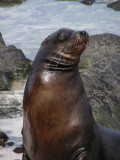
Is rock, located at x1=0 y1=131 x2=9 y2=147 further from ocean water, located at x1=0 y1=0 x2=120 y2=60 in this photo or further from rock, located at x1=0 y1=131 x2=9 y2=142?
ocean water, located at x1=0 y1=0 x2=120 y2=60

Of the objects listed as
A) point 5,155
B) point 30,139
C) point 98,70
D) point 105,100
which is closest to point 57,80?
point 30,139

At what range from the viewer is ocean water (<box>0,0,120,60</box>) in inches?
785

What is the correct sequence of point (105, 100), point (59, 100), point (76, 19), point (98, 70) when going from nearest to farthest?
point (59, 100), point (105, 100), point (98, 70), point (76, 19)

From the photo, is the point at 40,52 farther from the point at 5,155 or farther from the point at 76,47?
the point at 5,155

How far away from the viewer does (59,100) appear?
15.9 feet

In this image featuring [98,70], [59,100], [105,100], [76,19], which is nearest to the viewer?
[59,100]

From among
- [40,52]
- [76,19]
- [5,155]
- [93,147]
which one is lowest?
[76,19]

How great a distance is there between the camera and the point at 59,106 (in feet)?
15.9

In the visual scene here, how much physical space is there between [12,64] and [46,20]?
29.6 ft

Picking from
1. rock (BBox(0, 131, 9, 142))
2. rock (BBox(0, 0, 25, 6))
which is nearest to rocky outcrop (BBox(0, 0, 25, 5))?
rock (BBox(0, 0, 25, 6))

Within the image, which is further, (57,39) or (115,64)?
(115,64)

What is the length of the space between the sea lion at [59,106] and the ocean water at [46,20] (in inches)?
465

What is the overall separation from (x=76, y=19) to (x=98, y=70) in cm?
1518

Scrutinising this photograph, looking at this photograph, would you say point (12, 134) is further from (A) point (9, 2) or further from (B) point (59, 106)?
(A) point (9, 2)
